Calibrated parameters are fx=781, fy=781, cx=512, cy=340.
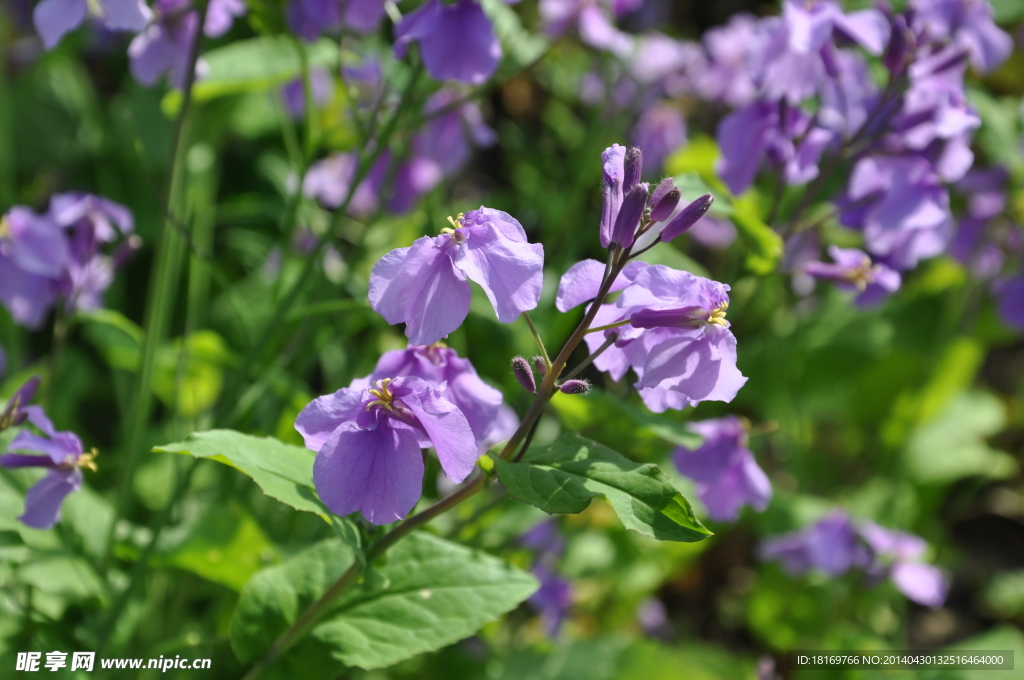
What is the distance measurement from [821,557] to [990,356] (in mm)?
2048

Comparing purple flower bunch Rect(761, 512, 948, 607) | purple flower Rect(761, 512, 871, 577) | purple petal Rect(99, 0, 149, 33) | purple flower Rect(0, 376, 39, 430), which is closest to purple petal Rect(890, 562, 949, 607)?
purple flower bunch Rect(761, 512, 948, 607)

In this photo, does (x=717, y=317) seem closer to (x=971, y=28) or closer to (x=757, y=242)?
(x=757, y=242)

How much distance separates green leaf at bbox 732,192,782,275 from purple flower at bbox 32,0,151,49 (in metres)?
0.96

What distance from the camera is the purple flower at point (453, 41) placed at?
127 centimetres

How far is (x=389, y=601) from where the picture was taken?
1154mm

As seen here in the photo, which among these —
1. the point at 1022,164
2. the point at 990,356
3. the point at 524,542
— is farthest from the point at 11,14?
the point at 990,356

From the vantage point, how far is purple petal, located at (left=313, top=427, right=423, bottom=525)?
86 cm

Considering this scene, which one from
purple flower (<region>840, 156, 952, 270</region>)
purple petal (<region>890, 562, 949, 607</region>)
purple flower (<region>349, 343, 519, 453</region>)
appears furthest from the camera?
purple petal (<region>890, 562, 949, 607</region>)

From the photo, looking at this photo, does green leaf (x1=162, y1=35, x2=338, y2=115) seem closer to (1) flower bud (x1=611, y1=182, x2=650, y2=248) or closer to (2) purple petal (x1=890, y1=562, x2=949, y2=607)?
(1) flower bud (x1=611, y1=182, x2=650, y2=248)

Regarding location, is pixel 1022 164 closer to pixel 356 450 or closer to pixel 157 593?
pixel 356 450

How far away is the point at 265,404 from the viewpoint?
181 centimetres

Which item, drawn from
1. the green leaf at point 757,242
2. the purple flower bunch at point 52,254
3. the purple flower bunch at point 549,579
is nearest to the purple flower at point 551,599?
the purple flower bunch at point 549,579

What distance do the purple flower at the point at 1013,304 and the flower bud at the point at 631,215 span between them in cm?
190

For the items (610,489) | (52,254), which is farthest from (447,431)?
(52,254)
